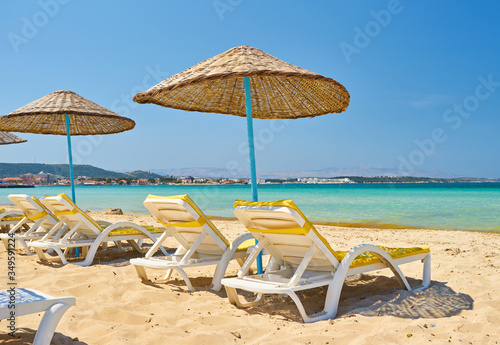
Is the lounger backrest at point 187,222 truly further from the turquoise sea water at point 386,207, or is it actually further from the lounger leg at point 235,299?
the turquoise sea water at point 386,207

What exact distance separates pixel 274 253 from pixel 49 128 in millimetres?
6763

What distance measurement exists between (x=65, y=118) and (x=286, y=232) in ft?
19.9

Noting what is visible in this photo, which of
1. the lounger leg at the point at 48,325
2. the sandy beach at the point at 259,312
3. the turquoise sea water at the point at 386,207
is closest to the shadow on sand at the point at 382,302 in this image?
the sandy beach at the point at 259,312

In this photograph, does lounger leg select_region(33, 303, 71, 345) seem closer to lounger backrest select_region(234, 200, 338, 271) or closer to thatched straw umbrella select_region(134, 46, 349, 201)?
lounger backrest select_region(234, 200, 338, 271)

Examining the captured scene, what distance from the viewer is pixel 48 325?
2.08 meters

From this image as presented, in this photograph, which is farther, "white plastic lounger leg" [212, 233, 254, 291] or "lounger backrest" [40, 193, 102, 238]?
"lounger backrest" [40, 193, 102, 238]

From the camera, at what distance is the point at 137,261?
4.21 m

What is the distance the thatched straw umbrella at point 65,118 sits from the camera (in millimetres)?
6461

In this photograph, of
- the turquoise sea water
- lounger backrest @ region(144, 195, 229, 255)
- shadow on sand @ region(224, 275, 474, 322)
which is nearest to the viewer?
shadow on sand @ region(224, 275, 474, 322)

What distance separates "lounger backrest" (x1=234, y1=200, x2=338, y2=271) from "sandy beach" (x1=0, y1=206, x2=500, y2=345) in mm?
438

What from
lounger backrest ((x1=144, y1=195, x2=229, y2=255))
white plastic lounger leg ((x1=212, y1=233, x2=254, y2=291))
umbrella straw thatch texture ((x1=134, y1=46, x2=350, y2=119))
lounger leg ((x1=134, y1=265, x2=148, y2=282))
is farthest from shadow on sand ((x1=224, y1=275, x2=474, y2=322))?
umbrella straw thatch texture ((x1=134, y1=46, x2=350, y2=119))

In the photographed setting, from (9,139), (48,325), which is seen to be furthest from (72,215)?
(9,139)

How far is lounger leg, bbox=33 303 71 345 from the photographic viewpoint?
6.76 ft

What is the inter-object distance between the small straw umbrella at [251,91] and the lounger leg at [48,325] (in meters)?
2.10
